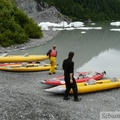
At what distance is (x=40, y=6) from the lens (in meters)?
92.5

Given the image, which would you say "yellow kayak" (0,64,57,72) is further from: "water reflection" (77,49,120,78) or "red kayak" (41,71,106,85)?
"water reflection" (77,49,120,78)

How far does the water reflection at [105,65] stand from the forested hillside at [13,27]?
1146 cm

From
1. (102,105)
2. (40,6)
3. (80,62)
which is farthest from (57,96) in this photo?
(40,6)

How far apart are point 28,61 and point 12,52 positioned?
9.13 meters

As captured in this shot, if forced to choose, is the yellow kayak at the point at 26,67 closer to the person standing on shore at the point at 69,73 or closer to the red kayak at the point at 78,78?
the red kayak at the point at 78,78

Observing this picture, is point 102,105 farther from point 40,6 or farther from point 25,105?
point 40,6

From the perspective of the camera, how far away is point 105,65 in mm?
22188

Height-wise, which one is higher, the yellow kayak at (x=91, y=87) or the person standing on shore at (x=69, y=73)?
the person standing on shore at (x=69, y=73)

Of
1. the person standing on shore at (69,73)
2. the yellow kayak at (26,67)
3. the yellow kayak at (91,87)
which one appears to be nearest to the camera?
the person standing on shore at (69,73)

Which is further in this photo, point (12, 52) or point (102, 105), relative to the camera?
point (12, 52)

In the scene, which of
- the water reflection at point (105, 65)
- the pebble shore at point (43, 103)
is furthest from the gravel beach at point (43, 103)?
the water reflection at point (105, 65)

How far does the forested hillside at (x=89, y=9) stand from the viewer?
334ft

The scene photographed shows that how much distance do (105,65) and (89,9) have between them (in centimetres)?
9419

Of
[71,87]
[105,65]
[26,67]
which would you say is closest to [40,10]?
[105,65]
